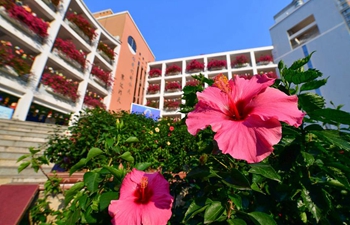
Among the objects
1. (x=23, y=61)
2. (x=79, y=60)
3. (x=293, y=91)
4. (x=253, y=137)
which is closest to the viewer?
(x=253, y=137)

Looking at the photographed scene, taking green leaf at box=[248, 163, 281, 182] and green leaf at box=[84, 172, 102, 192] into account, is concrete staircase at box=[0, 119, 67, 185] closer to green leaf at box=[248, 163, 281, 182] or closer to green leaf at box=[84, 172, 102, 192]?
green leaf at box=[84, 172, 102, 192]

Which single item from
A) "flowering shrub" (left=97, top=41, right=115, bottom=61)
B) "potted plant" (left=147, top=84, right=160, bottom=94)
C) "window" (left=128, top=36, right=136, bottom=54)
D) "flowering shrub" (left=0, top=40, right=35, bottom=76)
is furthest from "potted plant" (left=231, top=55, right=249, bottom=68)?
"flowering shrub" (left=0, top=40, right=35, bottom=76)

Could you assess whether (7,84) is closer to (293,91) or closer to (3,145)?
(3,145)

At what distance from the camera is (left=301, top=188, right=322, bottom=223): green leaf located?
1.65 ft

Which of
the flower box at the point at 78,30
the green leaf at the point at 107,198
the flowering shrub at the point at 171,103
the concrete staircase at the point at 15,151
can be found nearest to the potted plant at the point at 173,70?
the flowering shrub at the point at 171,103

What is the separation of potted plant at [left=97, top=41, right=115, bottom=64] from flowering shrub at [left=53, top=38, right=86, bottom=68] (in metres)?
2.40

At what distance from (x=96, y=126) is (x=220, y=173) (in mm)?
2214

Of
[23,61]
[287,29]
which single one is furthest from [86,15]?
[287,29]

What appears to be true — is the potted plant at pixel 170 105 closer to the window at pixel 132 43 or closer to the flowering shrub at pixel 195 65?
the flowering shrub at pixel 195 65

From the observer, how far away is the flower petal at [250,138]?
422 millimetres

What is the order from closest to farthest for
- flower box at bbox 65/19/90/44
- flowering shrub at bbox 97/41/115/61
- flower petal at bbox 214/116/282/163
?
flower petal at bbox 214/116/282/163 < flower box at bbox 65/19/90/44 < flowering shrub at bbox 97/41/115/61

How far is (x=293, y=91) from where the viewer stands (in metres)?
0.66

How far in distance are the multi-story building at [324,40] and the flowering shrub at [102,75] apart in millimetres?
15689

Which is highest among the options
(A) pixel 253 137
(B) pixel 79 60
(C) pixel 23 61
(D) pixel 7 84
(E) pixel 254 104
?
(B) pixel 79 60
